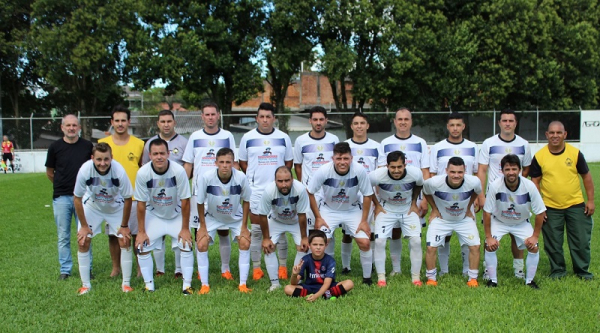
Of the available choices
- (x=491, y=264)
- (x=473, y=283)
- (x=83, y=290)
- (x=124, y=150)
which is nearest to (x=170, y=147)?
(x=124, y=150)

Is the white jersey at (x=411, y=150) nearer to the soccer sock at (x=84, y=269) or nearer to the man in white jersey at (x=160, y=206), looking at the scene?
the man in white jersey at (x=160, y=206)

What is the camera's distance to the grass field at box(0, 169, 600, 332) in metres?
4.31

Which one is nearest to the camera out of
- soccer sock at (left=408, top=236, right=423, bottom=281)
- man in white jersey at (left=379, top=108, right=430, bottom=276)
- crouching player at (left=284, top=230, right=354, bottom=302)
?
crouching player at (left=284, top=230, right=354, bottom=302)

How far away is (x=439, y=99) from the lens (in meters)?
25.5

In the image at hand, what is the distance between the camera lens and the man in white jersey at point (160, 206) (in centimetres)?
536

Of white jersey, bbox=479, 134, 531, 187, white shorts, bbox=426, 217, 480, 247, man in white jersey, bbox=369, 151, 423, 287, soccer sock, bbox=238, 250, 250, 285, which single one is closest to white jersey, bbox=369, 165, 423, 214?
man in white jersey, bbox=369, 151, 423, 287

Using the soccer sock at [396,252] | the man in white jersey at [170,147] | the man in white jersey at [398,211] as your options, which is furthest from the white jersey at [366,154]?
the man in white jersey at [170,147]

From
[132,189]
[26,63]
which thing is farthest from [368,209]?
[26,63]

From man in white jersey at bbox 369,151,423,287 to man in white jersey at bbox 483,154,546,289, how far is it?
750mm

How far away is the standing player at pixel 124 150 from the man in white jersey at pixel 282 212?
61.7 inches

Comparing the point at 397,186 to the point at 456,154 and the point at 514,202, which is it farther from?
the point at 514,202

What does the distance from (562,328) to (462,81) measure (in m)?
21.9

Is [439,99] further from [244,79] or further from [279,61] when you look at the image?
[244,79]

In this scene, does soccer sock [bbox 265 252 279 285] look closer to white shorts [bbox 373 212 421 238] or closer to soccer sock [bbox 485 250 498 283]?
white shorts [bbox 373 212 421 238]
